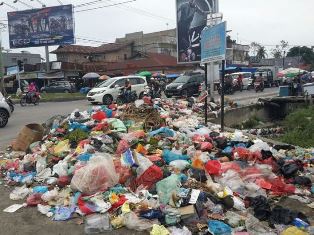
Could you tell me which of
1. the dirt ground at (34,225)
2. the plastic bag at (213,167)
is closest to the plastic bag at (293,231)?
the dirt ground at (34,225)

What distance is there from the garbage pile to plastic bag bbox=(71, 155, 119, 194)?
0.05ft

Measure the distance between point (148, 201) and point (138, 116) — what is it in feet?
18.2

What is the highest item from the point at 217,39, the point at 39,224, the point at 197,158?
the point at 217,39

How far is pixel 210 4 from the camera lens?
23.7m

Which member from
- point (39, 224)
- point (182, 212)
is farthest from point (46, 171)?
point (182, 212)

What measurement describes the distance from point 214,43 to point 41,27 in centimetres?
3406

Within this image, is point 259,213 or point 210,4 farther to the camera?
point 210,4

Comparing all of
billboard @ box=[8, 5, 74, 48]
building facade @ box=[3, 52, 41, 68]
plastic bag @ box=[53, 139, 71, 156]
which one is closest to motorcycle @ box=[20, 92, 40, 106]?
plastic bag @ box=[53, 139, 71, 156]

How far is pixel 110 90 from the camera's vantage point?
72.8 ft

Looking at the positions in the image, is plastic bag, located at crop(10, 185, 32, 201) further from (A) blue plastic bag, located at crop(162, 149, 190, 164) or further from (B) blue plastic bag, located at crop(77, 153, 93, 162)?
(A) blue plastic bag, located at crop(162, 149, 190, 164)

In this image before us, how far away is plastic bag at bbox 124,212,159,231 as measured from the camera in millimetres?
4836

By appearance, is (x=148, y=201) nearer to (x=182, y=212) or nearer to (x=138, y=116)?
(x=182, y=212)

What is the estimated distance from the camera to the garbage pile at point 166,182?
4945mm

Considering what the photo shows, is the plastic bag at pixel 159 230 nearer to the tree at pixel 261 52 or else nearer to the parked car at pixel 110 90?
the parked car at pixel 110 90
